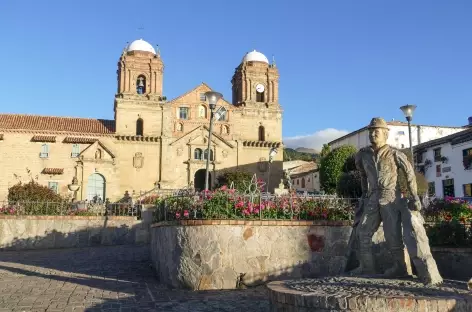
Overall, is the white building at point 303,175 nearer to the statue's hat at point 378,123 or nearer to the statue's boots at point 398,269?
the statue's hat at point 378,123

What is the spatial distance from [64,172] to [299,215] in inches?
1389

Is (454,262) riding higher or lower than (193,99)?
lower

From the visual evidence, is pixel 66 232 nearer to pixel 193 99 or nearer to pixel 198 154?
pixel 198 154

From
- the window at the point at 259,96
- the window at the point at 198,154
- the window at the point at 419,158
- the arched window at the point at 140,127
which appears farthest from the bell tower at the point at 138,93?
the window at the point at 419,158

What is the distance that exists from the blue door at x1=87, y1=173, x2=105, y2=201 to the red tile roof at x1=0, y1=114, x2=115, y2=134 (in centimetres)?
436

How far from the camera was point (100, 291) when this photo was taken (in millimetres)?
8594

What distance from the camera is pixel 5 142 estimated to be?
3994 cm

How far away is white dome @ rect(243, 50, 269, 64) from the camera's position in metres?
49.3

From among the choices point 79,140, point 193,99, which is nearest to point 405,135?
point 193,99

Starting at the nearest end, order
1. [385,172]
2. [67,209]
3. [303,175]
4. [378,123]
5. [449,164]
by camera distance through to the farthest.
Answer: [385,172]
[378,123]
[67,209]
[449,164]
[303,175]

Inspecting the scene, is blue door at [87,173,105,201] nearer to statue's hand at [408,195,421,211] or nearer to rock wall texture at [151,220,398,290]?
rock wall texture at [151,220,398,290]

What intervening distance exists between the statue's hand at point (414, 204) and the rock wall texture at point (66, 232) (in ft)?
45.6

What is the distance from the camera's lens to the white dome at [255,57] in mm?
49312

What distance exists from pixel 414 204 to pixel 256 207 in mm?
3887
